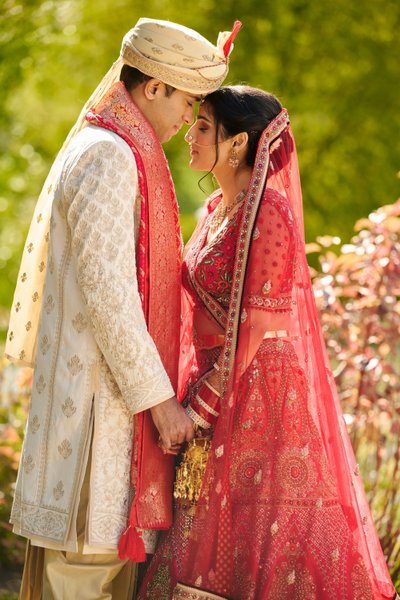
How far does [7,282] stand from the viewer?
12211mm

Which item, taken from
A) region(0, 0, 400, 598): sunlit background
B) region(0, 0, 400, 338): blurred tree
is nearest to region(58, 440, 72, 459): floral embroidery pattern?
region(0, 0, 400, 598): sunlit background

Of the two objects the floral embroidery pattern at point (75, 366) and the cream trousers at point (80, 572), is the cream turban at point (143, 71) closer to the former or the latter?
the floral embroidery pattern at point (75, 366)

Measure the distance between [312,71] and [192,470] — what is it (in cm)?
876

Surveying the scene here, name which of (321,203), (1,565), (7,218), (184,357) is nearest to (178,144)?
(321,203)

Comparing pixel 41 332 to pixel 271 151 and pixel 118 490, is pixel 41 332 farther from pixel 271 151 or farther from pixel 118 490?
pixel 271 151

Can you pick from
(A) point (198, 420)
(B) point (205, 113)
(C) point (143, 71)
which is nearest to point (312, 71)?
(B) point (205, 113)

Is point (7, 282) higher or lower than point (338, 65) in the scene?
lower

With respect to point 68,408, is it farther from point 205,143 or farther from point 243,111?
point 243,111

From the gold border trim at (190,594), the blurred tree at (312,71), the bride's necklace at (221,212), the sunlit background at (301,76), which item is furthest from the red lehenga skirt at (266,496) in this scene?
the blurred tree at (312,71)

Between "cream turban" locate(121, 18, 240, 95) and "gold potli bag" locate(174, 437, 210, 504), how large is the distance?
107cm

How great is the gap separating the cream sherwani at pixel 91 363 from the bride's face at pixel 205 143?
1.00ft

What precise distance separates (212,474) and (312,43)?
886cm

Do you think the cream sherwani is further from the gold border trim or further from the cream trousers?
the gold border trim

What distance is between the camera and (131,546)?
9.13 ft
